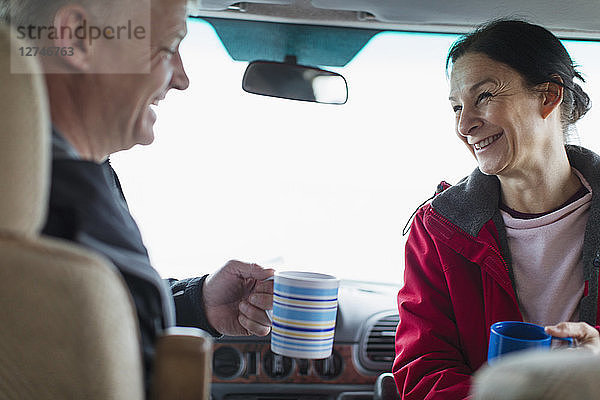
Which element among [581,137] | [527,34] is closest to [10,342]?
[527,34]

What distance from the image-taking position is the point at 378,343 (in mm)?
2633

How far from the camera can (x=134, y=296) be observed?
3.35 ft

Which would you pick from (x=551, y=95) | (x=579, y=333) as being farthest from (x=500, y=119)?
(x=579, y=333)

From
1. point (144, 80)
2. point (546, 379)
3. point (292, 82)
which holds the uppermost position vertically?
point (292, 82)

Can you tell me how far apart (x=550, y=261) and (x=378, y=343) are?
1031mm

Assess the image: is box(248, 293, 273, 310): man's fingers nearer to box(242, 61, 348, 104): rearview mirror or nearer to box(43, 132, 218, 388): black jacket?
box(43, 132, 218, 388): black jacket

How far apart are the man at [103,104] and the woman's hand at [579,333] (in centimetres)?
69

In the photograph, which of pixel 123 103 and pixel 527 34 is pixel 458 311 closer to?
pixel 527 34

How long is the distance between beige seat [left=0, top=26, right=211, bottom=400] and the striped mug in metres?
0.47

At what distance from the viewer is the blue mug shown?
117 cm

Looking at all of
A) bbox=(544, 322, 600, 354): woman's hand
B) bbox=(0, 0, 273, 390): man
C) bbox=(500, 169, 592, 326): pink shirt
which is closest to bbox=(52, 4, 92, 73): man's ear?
bbox=(0, 0, 273, 390): man

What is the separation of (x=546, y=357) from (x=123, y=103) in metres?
0.85

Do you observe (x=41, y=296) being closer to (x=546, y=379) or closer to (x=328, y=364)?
(x=546, y=379)


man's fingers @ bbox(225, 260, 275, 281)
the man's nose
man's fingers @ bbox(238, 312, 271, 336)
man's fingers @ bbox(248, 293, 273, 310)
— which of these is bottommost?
man's fingers @ bbox(238, 312, 271, 336)
